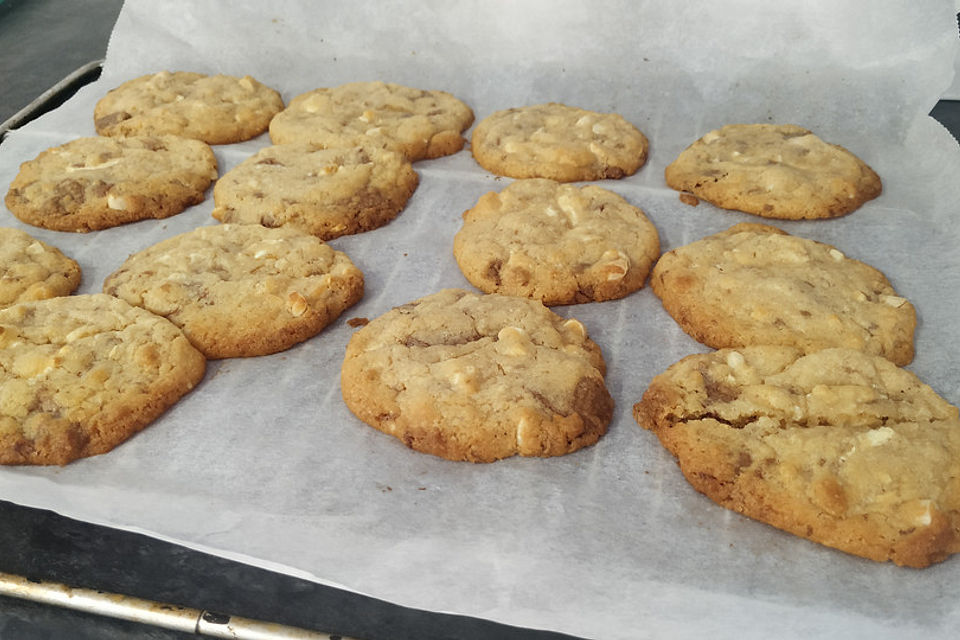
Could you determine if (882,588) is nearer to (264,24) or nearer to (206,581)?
(206,581)

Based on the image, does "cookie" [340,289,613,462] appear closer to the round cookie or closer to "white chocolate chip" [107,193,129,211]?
the round cookie

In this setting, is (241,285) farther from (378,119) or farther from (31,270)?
(378,119)

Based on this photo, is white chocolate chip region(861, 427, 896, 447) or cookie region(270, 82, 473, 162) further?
cookie region(270, 82, 473, 162)

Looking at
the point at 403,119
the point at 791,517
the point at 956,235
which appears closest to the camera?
the point at 791,517

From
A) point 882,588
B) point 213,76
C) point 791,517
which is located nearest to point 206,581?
point 791,517

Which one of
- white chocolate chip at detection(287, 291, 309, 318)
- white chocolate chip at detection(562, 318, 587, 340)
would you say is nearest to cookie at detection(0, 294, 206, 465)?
white chocolate chip at detection(287, 291, 309, 318)

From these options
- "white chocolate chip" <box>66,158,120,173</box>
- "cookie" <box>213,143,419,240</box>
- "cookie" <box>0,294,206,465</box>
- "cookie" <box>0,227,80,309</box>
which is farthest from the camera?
"white chocolate chip" <box>66,158,120,173</box>
